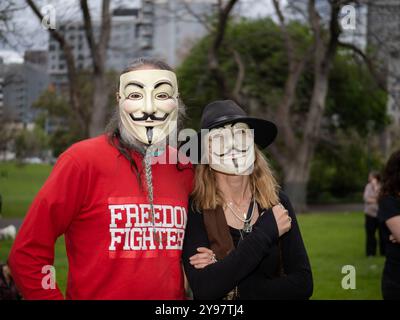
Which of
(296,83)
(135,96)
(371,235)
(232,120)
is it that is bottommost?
(371,235)

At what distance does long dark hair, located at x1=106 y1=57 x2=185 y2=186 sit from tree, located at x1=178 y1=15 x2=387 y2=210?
58.5ft

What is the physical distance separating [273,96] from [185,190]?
65.5 feet

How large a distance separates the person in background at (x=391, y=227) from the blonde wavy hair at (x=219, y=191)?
0.99m

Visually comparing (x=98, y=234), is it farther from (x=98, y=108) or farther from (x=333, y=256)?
(x=98, y=108)

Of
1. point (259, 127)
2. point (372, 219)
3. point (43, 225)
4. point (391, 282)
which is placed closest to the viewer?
point (43, 225)

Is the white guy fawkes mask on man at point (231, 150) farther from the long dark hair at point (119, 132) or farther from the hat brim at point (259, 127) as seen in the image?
the long dark hair at point (119, 132)

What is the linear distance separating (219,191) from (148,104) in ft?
1.63

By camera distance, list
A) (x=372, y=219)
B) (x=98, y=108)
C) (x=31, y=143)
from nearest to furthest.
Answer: (x=372, y=219) → (x=98, y=108) → (x=31, y=143)

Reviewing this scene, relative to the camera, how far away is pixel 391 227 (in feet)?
10.6

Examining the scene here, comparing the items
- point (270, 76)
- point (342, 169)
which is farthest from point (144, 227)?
point (342, 169)

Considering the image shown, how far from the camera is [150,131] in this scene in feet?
8.45

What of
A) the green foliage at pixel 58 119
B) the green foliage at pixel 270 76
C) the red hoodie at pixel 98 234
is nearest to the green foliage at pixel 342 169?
the green foliage at pixel 270 76

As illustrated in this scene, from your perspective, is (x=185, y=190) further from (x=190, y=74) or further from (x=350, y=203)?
(x=350, y=203)

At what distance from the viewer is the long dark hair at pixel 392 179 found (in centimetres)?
342
